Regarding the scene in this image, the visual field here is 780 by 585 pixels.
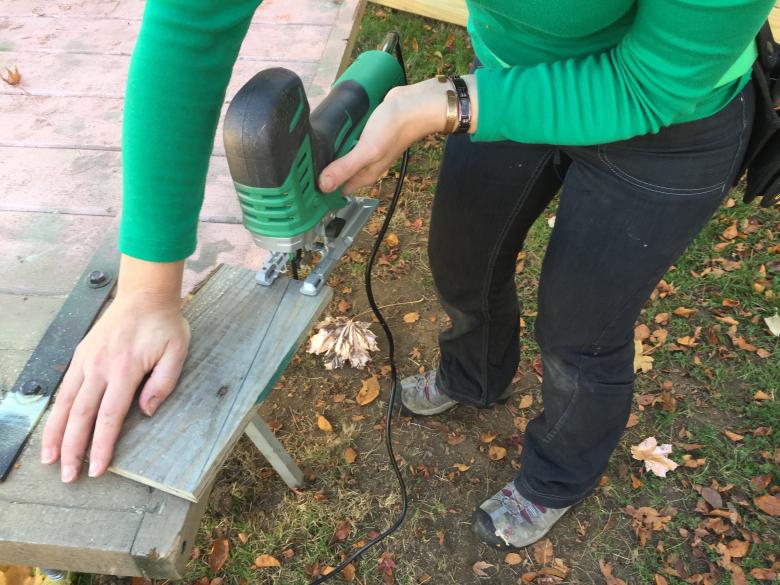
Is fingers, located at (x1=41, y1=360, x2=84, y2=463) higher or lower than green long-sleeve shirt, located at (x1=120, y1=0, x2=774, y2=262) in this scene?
lower

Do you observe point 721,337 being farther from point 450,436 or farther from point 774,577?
point 450,436

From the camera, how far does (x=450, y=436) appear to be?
2414 millimetres

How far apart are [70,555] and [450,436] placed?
160 centimetres

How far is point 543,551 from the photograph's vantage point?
2.15 m

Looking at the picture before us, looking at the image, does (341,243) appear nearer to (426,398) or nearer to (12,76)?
(426,398)

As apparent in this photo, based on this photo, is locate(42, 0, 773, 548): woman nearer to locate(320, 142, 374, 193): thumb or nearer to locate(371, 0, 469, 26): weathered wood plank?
locate(320, 142, 374, 193): thumb

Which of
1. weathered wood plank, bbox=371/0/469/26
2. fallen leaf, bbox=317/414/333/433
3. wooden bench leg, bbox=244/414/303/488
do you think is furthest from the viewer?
weathered wood plank, bbox=371/0/469/26

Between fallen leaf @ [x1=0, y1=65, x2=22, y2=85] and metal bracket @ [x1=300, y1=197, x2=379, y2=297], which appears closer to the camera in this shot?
metal bracket @ [x1=300, y1=197, x2=379, y2=297]

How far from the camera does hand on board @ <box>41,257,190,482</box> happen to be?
3.42 ft

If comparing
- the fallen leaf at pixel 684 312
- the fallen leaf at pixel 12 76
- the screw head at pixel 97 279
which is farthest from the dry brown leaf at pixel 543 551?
the fallen leaf at pixel 12 76

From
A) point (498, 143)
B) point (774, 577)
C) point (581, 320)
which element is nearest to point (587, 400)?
point (581, 320)

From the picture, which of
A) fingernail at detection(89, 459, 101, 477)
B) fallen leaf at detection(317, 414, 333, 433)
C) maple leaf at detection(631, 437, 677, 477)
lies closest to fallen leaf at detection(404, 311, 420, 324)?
fallen leaf at detection(317, 414, 333, 433)

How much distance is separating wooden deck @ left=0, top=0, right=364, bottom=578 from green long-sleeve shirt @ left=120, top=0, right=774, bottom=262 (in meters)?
0.44

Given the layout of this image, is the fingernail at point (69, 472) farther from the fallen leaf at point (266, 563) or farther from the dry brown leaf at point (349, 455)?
the dry brown leaf at point (349, 455)
